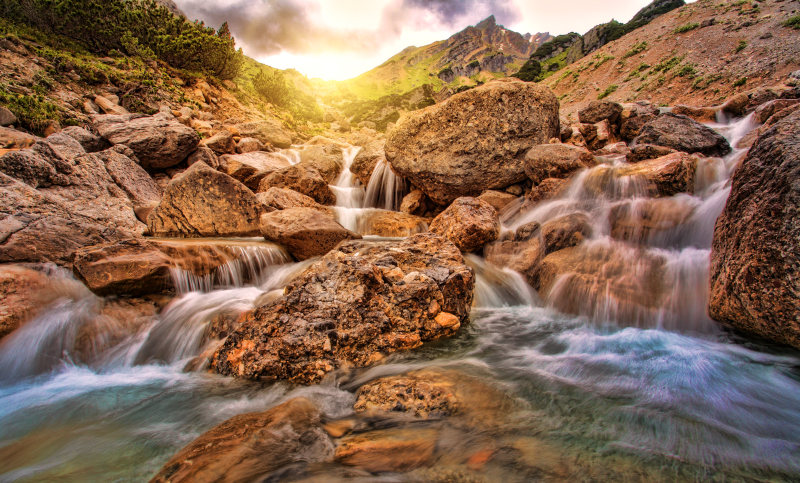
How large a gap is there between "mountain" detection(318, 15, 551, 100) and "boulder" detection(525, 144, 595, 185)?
6736 centimetres

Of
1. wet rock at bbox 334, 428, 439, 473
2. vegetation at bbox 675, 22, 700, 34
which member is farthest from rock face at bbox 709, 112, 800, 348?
vegetation at bbox 675, 22, 700, 34

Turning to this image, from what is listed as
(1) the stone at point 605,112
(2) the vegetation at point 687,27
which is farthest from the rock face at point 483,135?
(2) the vegetation at point 687,27

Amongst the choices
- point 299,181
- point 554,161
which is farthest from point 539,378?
point 299,181

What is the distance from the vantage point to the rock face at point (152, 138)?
1013 cm

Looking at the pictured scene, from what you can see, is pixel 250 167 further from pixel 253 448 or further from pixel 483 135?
pixel 253 448

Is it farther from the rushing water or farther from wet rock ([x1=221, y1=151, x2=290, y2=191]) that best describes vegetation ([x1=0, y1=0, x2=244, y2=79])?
the rushing water

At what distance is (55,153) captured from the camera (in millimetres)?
7160

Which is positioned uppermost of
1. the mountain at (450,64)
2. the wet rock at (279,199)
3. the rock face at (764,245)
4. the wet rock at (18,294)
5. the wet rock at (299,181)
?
the mountain at (450,64)

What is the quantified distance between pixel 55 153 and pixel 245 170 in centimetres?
479

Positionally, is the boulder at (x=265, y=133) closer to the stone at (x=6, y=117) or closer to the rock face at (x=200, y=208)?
the stone at (x=6, y=117)

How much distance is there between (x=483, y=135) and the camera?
337 inches

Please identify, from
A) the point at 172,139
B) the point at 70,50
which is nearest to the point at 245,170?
the point at 172,139

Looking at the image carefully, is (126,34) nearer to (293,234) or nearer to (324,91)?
(293,234)

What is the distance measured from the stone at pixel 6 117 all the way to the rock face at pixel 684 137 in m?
19.9
